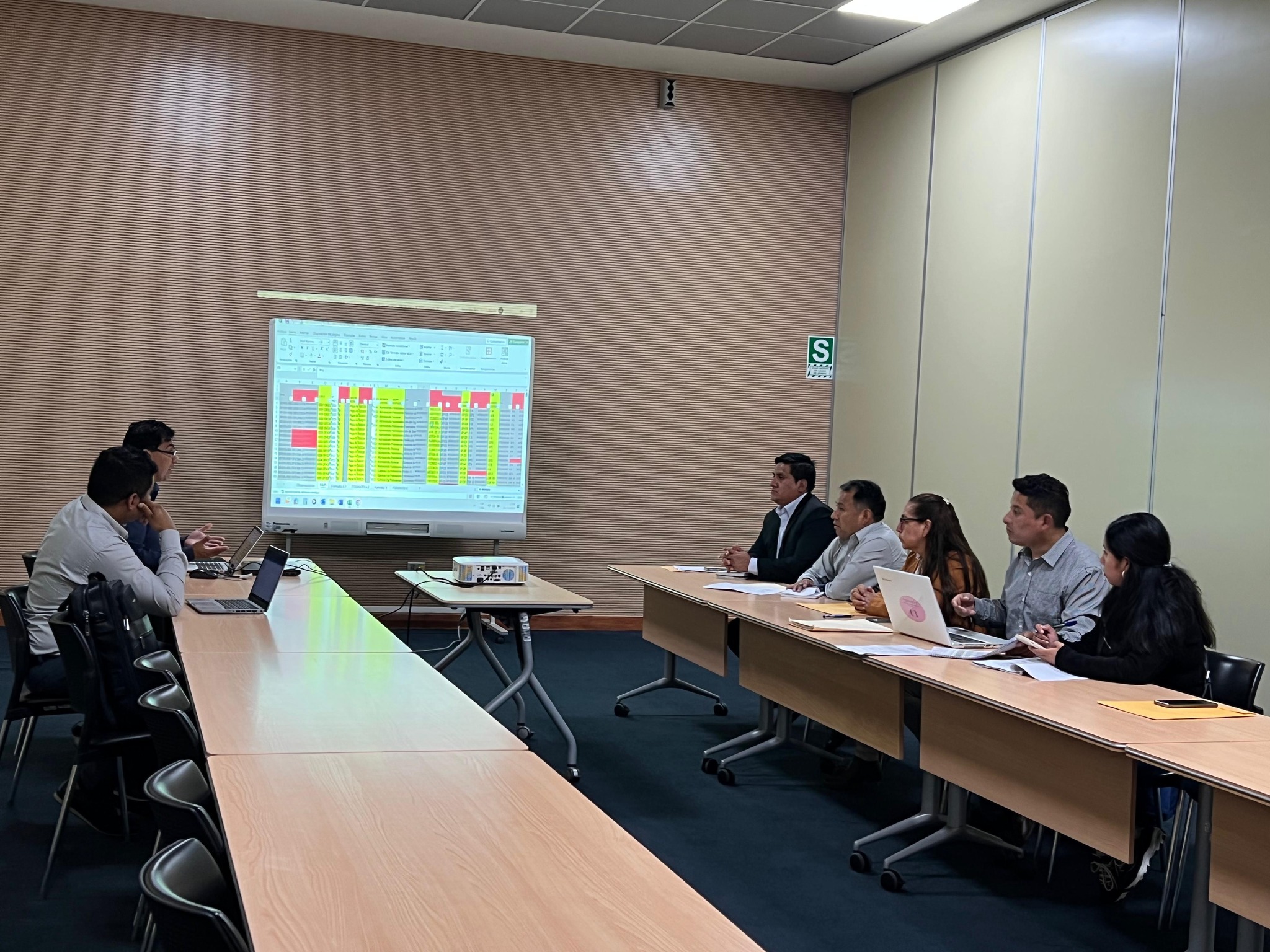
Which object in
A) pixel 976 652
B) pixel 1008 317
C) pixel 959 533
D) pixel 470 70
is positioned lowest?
pixel 976 652

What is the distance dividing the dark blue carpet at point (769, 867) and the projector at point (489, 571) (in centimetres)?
75

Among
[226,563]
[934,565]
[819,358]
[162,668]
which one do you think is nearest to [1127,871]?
[934,565]

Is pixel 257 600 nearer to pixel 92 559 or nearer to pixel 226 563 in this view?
pixel 92 559

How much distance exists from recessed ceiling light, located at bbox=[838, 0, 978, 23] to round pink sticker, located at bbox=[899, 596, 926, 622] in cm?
405

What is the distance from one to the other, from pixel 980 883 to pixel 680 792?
132 centimetres

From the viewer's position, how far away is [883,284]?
851 cm

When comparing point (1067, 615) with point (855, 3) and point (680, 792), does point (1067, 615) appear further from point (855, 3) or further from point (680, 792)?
point (855, 3)

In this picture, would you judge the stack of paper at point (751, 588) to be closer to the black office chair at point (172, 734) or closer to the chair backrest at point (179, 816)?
the black office chair at point (172, 734)

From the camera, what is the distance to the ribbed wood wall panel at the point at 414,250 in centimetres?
759

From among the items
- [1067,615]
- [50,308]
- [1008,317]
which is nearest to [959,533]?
[1067,615]

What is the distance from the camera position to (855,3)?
7086 millimetres

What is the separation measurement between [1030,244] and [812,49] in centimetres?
207

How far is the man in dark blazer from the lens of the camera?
20.6 ft

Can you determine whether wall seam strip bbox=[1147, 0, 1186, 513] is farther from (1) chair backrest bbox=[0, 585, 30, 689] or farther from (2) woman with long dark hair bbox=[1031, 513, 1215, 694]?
(1) chair backrest bbox=[0, 585, 30, 689]
